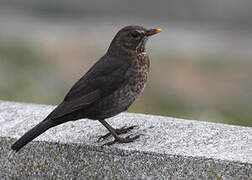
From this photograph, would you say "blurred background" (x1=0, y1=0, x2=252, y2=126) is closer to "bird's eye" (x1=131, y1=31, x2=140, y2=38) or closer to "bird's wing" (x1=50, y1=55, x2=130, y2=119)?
"bird's eye" (x1=131, y1=31, x2=140, y2=38)

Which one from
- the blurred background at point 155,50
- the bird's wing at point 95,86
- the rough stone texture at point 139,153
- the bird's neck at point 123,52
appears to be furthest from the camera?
the blurred background at point 155,50

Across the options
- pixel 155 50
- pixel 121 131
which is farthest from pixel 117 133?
pixel 155 50

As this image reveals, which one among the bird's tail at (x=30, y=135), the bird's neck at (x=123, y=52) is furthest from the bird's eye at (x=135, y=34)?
the bird's tail at (x=30, y=135)

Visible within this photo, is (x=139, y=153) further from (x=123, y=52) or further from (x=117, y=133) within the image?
(x=123, y=52)

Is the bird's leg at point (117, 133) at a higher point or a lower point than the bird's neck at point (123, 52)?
lower

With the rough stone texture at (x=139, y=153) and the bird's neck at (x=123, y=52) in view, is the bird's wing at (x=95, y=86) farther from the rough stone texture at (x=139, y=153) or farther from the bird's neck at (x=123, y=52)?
the rough stone texture at (x=139, y=153)
